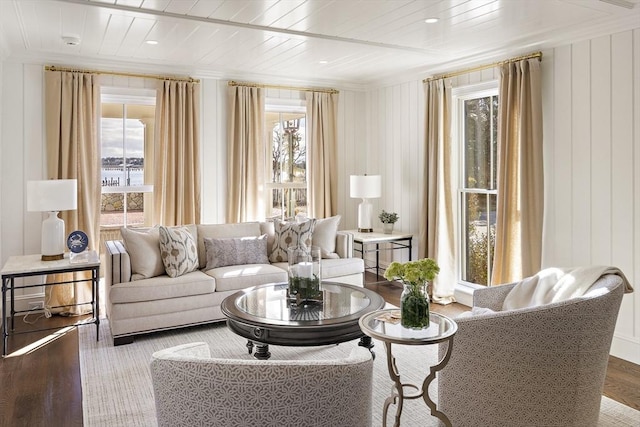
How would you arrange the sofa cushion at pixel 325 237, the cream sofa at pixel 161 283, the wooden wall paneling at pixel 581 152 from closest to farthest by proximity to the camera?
the wooden wall paneling at pixel 581 152, the cream sofa at pixel 161 283, the sofa cushion at pixel 325 237

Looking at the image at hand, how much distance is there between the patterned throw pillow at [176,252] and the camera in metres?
4.36

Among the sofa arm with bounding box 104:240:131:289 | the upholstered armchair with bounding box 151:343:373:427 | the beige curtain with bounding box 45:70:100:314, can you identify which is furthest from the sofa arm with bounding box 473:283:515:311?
the beige curtain with bounding box 45:70:100:314

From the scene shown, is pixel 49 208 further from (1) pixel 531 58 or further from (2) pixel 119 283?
(1) pixel 531 58

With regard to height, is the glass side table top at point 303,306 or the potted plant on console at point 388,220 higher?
the potted plant on console at point 388,220

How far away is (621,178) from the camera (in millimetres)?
3674

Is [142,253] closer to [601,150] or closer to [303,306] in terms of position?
[303,306]

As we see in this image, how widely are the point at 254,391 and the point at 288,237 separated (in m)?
3.61

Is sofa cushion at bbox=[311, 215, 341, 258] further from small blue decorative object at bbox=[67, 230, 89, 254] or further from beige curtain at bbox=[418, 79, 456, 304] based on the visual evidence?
small blue decorative object at bbox=[67, 230, 89, 254]

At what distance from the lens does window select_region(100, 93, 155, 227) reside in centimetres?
527

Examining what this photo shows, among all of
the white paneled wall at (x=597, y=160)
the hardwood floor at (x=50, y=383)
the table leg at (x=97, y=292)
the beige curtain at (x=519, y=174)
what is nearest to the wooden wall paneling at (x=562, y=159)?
the white paneled wall at (x=597, y=160)

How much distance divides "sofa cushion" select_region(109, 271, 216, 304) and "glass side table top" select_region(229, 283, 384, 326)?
764 mm

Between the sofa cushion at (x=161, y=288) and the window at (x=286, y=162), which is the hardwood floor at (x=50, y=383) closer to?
the sofa cushion at (x=161, y=288)

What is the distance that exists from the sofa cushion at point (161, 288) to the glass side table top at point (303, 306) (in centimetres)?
76

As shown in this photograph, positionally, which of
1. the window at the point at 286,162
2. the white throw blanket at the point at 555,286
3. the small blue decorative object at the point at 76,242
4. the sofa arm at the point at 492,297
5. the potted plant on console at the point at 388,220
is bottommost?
the sofa arm at the point at 492,297
